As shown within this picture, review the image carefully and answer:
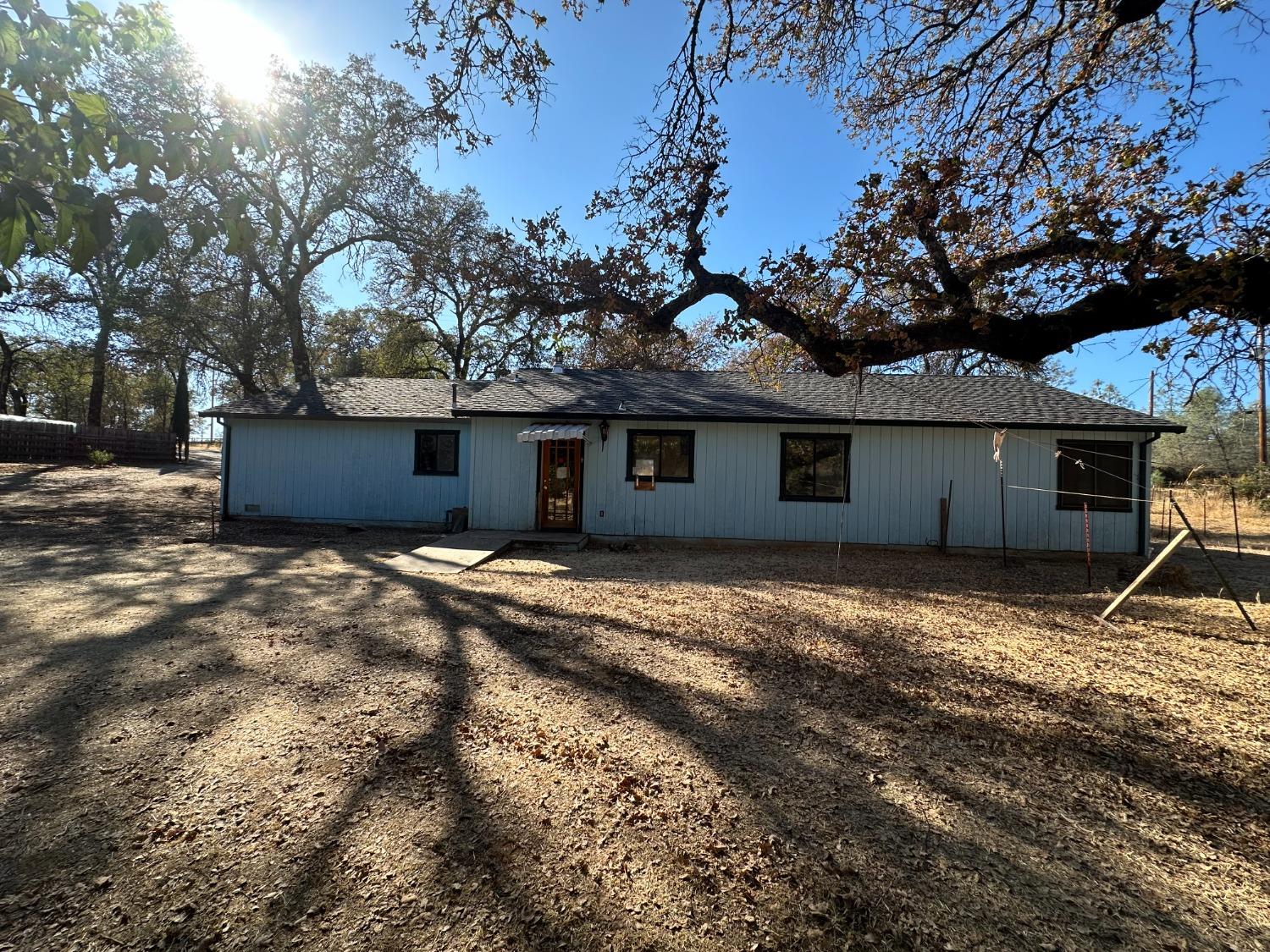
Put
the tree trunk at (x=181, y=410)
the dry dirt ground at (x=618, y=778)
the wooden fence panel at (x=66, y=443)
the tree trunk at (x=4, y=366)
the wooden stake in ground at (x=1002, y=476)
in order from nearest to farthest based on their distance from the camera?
the dry dirt ground at (x=618, y=778), the wooden stake in ground at (x=1002, y=476), the wooden fence panel at (x=66, y=443), the tree trunk at (x=4, y=366), the tree trunk at (x=181, y=410)

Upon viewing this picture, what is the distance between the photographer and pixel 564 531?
1117 centimetres

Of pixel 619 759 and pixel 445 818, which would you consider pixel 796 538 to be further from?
pixel 445 818

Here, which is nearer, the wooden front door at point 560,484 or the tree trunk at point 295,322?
the wooden front door at point 560,484

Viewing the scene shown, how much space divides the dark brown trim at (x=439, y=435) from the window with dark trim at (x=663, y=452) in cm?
423

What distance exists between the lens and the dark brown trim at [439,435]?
12.6 m

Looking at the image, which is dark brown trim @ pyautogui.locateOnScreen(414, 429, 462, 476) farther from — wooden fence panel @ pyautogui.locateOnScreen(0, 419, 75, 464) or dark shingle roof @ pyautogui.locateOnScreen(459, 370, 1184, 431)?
wooden fence panel @ pyautogui.locateOnScreen(0, 419, 75, 464)

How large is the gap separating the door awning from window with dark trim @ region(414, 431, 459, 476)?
243cm

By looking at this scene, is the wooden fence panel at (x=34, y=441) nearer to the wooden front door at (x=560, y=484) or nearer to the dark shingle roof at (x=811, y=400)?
the dark shingle roof at (x=811, y=400)

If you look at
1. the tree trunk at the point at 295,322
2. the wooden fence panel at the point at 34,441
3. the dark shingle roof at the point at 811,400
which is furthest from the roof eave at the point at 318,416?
the wooden fence panel at the point at 34,441

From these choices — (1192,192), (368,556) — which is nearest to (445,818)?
(1192,192)

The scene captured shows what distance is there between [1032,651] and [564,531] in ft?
26.3

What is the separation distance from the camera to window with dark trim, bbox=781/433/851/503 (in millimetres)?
10648

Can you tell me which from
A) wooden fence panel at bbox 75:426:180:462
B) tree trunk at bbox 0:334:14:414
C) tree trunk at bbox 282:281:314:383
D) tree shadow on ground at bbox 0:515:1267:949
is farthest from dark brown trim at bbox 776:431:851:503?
tree trunk at bbox 0:334:14:414

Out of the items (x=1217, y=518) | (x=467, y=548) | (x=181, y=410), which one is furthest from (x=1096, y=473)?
(x=181, y=410)
